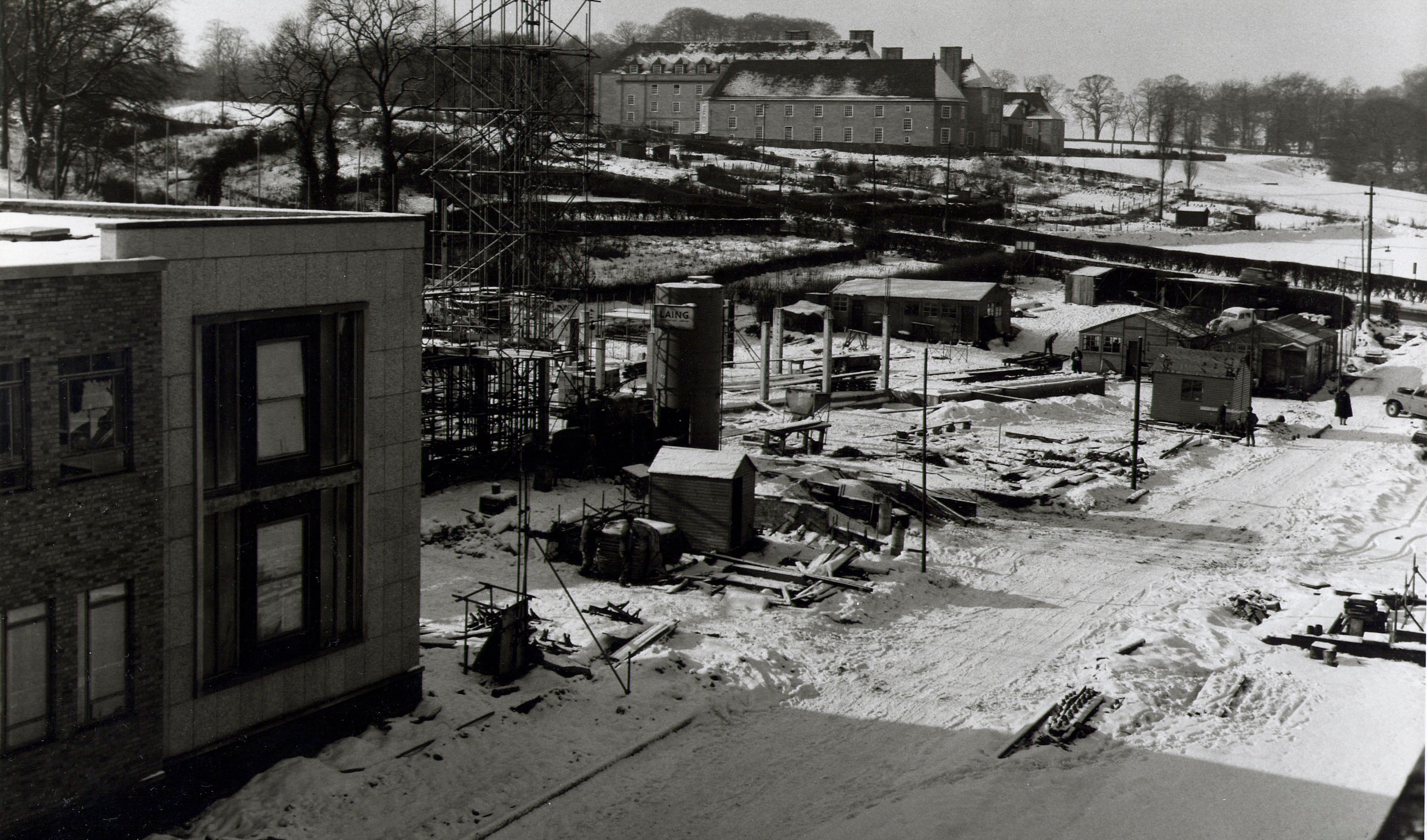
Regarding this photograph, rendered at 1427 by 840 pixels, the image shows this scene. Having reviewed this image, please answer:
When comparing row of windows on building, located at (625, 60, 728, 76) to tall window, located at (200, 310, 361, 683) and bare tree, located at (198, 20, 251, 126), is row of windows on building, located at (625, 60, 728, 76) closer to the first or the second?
bare tree, located at (198, 20, 251, 126)

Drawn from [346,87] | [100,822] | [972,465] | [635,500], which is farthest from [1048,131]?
[100,822]

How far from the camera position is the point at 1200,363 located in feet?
131

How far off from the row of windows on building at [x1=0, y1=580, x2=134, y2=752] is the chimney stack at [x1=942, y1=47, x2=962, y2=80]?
324 feet

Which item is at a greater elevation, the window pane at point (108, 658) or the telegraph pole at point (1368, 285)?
the telegraph pole at point (1368, 285)

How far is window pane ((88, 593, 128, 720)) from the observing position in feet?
42.1

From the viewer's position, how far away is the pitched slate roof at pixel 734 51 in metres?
107

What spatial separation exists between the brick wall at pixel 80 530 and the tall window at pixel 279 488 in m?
0.72

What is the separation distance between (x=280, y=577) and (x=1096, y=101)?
402 feet

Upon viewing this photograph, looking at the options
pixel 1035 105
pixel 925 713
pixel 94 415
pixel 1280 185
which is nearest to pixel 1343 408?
pixel 925 713

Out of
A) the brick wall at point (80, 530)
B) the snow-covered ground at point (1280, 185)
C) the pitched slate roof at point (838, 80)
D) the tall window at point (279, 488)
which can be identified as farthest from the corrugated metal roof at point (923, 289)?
the pitched slate roof at point (838, 80)

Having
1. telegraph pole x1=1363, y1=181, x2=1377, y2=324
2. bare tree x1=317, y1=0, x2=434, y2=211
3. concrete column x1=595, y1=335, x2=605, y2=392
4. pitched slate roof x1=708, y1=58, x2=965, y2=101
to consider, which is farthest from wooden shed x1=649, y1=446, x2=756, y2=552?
pitched slate roof x1=708, y1=58, x2=965, y2=101

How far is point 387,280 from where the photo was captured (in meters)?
15.5

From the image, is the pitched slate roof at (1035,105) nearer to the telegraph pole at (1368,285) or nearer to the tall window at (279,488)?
the telegraph pole at (1368,285)

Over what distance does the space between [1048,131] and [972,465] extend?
87.1 meters
